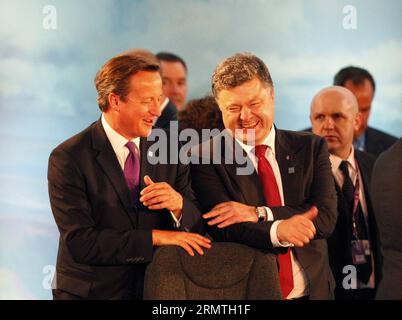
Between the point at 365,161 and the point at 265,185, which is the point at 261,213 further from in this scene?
the point at 365,161

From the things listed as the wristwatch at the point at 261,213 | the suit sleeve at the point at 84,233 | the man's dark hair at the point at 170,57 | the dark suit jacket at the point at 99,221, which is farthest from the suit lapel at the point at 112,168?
the man's dark hair at the point at 170,57

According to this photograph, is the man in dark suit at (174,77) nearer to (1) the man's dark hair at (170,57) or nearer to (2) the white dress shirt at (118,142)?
(1) the man's dark hair at (170,57)

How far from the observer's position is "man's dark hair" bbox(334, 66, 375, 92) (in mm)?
5004

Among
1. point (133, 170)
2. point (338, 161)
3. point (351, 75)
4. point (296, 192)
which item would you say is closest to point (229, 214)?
point (296, 192)

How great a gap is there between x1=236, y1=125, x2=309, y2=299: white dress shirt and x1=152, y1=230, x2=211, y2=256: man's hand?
383 mm

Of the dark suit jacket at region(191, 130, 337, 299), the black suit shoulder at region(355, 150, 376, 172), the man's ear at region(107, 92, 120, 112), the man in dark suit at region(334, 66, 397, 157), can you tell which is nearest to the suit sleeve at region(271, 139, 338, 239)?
the dark suit jacket at region(191, 130, 337, 299)

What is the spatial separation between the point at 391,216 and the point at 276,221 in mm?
558

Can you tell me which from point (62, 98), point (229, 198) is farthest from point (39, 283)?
point (229, 198)

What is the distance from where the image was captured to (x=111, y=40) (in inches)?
191

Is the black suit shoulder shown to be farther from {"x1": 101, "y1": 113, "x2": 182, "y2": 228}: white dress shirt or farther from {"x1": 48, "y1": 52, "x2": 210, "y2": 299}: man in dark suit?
{"x1": 101, "y1": 113, "x2": 182, "y2": 228}: white dress shirt

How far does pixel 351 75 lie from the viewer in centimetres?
504

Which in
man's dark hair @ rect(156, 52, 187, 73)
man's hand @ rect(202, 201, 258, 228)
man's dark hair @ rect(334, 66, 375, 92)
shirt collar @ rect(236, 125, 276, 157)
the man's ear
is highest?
man's dark hair @ rect(156, 52, 187, 73)

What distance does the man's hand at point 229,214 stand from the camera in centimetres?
355

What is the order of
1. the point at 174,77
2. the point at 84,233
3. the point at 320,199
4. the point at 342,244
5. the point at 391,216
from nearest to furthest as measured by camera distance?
the point at 391,216 < the point at 84,233 < the point at 320,199 < the point at 342,244 < the point at 174,77
